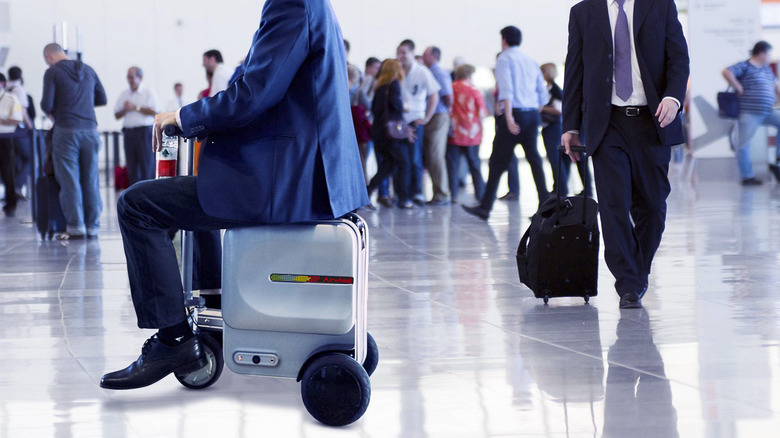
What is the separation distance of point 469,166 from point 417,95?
3.32ft

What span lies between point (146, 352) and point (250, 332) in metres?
0.35

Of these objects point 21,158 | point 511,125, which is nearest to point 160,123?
point 511,125

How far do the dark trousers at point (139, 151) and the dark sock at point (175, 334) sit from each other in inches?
403

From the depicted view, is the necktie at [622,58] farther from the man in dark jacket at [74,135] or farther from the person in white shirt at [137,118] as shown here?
the person in white shirt at [137,118]

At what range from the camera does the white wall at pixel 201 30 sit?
2252 centimetres

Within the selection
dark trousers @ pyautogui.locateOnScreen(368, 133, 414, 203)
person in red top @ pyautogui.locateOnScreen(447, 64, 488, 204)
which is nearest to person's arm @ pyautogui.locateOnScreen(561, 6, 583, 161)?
dark trousers @ pyautogui.locateOnScreen(368, 133, 414, 203)

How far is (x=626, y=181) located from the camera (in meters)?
4.90

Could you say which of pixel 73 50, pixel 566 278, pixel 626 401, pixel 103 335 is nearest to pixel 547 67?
pixel 73 50

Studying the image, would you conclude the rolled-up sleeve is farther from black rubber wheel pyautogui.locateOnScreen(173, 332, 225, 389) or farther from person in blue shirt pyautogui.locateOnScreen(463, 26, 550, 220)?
black rubber wheel pyautogui.locateOnScreen(173, 332, 225, 389)

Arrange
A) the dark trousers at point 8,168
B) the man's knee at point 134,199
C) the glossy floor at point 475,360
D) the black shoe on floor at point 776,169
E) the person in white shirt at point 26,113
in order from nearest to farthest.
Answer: the glossy floor at point 475,360 → the man's knee at point 134,199 → the dark trousers at point 8,168 → the person in white shirt at point 26,113 → the black shoe on floor at point 776,169

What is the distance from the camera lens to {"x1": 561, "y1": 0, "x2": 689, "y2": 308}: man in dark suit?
191 inches

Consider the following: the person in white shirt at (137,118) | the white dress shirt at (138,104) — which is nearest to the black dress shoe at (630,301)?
the person in white shirt at (137,118)

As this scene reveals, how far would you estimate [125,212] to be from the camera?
3115 millimetres

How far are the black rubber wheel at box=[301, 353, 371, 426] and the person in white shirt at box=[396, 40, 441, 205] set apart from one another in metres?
8.44
